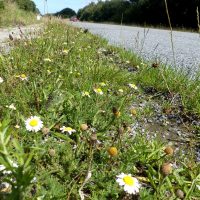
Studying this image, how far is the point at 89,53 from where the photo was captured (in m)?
5.22

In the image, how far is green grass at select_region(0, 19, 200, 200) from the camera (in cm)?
179

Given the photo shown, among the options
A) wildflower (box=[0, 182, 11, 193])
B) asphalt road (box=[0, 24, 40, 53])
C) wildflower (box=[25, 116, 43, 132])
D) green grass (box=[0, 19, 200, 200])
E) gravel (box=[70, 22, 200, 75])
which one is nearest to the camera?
wildflower (box=[0, 182, 11, 193])

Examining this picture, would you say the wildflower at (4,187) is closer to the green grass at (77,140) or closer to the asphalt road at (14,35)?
the green grass at (77,140)

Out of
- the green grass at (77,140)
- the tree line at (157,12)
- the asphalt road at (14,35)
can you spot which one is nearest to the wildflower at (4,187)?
the green grass at (77,140)

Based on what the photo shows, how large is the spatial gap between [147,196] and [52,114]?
107cm

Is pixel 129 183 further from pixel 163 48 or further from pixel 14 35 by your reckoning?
pixel 163 48

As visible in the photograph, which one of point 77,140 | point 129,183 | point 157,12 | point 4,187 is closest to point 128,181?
point 129,183

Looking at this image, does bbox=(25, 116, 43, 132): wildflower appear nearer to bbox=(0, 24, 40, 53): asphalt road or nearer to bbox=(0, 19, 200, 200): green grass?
bbox=(0, 19, 200, 200): green grass

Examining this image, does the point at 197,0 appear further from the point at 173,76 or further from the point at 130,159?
the point at 130,159

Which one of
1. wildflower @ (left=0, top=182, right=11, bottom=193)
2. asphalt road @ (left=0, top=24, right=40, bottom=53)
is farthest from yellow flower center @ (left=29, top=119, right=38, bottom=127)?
asphalt road @ (left=0, top=24, right=40, bottom=53)

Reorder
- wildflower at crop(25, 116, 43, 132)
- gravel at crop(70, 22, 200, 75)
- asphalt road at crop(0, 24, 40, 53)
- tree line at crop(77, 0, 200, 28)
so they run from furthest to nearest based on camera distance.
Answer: tree line at crop(77, 0, 200, 28)
gravel at crop(70, 22, 200, 75)
asphalt road at crop(0, 24, 40, 53)
wildflower at crop(25, 116, 43, 132)

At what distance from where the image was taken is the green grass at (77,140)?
5.88 ft

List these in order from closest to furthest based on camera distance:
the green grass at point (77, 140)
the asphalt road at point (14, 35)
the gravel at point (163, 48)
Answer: the green grass at point (77, 140) < the asphalt road at point (14, 35) < the gravel at point (163, 48)

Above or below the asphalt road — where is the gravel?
below
